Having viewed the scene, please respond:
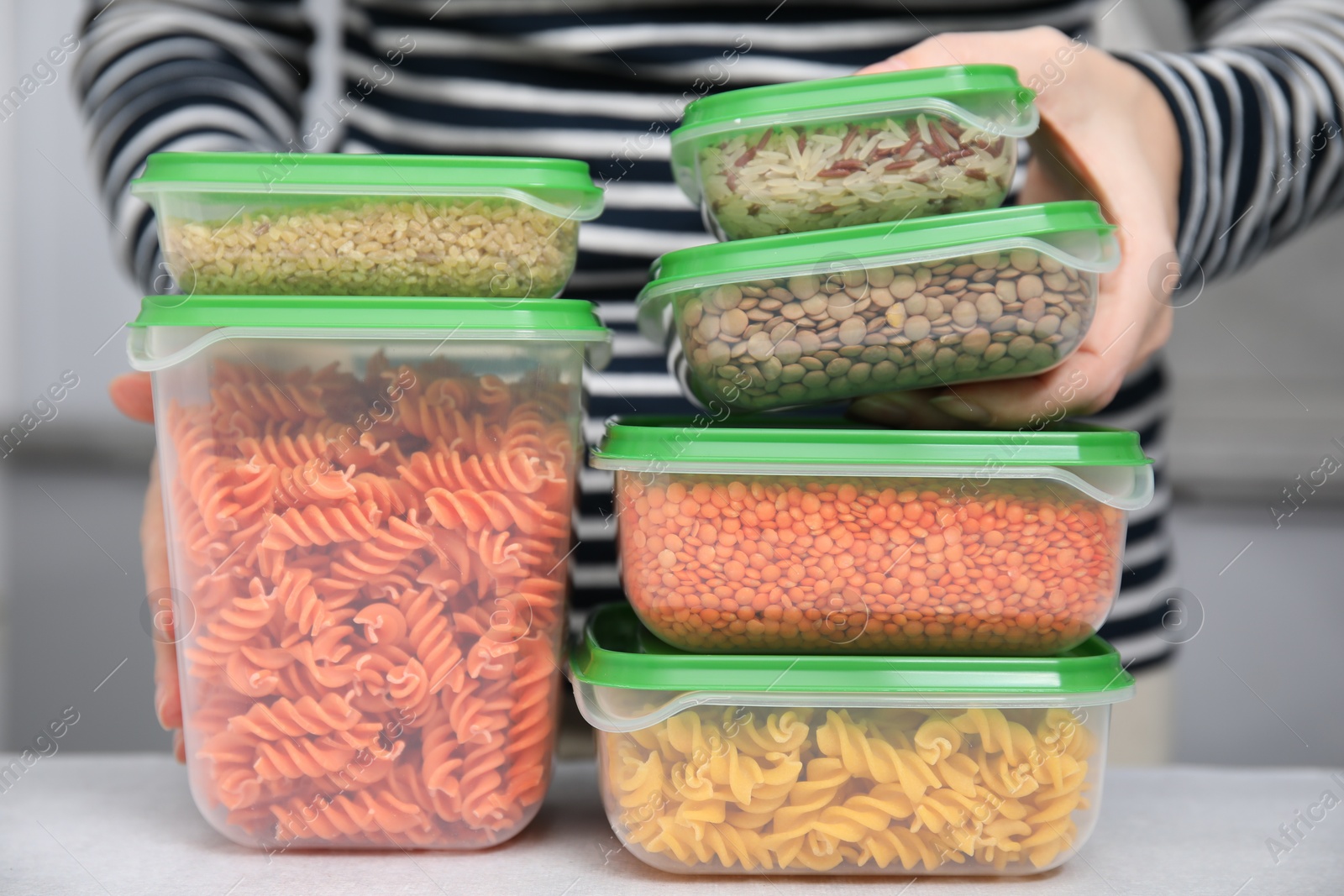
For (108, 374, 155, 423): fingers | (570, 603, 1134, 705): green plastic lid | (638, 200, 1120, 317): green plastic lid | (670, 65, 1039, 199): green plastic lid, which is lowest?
(570, 603, 1134, 705): green plastic lid

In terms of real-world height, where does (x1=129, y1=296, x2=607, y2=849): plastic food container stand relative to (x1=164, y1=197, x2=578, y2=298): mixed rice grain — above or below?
below

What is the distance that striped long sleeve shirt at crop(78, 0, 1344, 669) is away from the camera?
0.72m

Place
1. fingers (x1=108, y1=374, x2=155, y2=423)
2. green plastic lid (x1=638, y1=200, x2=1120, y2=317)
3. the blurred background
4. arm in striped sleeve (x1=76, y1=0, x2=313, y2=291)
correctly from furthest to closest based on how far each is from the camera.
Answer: the blurred background
arm in striped sleeve (x1=76, y1=0, x2=313, y2=291)
fingers (x1=108, y1=374, x2=155, y2=423)
green plastic lid (x1=638, y1=200, x2=1120, y2=317)

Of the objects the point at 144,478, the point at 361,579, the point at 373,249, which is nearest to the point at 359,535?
the point at 361,579

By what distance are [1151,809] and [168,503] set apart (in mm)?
580

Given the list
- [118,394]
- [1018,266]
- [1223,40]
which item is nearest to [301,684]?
[118,394]

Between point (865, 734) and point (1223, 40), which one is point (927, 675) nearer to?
point (865, 734)

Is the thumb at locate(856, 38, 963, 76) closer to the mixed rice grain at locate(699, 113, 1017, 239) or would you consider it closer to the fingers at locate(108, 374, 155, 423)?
the mixed rice grain at locate(699, 113, 1017, 239)

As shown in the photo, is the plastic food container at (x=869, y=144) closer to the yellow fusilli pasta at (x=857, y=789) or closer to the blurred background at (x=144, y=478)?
the yellow fusilli pasta at (x=857, y=789)

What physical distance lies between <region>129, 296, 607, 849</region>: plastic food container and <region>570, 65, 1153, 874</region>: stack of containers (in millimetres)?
66

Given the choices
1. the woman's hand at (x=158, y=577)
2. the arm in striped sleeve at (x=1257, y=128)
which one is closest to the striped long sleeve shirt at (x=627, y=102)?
the arm in striped sleeve at (x=1257, y=128)

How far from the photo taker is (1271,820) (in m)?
0.61

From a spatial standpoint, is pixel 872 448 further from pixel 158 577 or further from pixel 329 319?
pixel 158 577

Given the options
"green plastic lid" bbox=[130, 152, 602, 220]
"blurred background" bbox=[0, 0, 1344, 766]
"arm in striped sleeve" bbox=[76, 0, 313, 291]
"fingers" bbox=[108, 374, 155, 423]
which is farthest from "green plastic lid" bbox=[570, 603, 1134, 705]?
"blurred background" bbox=[0, 0, 1344, 766]
